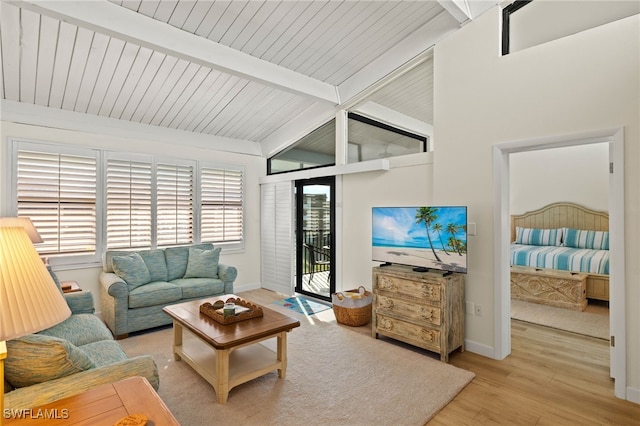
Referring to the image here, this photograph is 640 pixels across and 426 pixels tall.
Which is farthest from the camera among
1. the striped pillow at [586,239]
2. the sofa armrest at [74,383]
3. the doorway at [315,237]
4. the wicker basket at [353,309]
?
the striped pillow at [586,239]

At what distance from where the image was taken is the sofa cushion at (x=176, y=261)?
4484 millimetres

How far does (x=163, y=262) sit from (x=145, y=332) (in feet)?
3.04

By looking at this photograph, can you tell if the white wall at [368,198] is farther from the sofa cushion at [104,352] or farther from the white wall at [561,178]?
the white wall at [561,178]

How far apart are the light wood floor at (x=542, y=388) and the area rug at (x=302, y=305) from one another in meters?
1.98

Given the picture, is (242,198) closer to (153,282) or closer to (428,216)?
(153,282)

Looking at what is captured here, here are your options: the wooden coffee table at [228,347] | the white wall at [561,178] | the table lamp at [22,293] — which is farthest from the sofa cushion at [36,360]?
the white wall at [561,178]

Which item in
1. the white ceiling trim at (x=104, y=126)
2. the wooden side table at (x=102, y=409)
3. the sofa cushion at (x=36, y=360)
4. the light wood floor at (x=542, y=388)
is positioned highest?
the white ceiling trim at (x=104, y=126)

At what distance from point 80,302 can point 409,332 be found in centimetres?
323

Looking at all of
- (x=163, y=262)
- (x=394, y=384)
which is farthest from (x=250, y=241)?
(x=394, y=384)

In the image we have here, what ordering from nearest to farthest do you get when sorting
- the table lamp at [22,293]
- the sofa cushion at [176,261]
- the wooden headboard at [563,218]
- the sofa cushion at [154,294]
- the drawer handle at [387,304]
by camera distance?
the table lamp at [22,293]
the drawer handle at [387,304]
the sofa cushion at [154,294]
the sofa cushion at [176,261]
the wooden headboard at [563,218]

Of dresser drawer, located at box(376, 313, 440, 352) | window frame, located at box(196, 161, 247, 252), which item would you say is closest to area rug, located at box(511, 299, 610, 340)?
dresser drawer, located at box(376, 313, 440, 352)

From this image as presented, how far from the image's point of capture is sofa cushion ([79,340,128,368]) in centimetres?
220

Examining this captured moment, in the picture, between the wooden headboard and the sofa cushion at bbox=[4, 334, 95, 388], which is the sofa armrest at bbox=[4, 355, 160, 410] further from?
the wooden headboard

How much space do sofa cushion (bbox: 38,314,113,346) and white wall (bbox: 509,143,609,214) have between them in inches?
274
